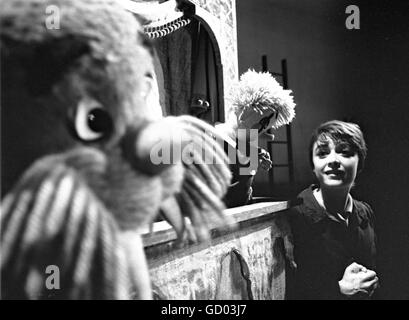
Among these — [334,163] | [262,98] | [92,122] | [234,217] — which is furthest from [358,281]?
[92,122]

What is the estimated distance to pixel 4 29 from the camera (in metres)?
0.48

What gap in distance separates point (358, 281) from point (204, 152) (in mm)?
641

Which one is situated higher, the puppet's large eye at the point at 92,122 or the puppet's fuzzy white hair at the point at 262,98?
the puppet's fuzzy white hair at the point at 262,98

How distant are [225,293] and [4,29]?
616 millimetres

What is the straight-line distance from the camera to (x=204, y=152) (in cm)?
67

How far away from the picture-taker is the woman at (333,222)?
1039mm

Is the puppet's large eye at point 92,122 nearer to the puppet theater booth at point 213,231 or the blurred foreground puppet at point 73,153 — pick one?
the blurred foreground puppet at point 73,153

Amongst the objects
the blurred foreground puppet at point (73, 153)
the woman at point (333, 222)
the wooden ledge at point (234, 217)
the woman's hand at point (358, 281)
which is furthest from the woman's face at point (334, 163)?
the blurred foreground puppet at point (73, 153)

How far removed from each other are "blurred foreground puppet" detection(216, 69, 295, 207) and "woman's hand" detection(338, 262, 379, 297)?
0.37 metres

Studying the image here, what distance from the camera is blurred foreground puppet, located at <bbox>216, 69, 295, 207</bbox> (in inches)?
34.7

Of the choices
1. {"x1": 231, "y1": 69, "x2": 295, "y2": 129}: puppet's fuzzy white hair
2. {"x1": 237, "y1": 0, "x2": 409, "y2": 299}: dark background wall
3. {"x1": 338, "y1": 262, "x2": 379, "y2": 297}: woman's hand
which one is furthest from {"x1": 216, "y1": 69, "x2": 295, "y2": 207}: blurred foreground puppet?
{"x1": 338, "y1": 262, "x2": 379, "y2": 297}: woman's hand

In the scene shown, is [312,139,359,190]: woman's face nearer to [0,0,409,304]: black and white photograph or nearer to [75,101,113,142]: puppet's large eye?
[0,0,409,304]: black and white photograph
